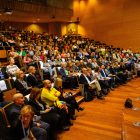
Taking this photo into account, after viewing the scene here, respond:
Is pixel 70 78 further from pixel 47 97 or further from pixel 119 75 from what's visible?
pixel 119 75

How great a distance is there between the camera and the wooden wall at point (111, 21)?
794 cm

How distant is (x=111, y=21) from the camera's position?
352 inches

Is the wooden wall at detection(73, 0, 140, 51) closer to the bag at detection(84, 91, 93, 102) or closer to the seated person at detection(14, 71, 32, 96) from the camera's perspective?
the bag at detection(84, 91, 93, 102)

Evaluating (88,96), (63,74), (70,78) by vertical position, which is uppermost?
(63,74)

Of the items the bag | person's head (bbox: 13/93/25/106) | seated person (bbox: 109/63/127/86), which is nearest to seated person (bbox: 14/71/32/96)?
person's head (bbox: 13/93/25/106)

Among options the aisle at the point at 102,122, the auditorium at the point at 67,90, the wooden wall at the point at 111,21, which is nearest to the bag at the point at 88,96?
the auditorium at the point at 67,90

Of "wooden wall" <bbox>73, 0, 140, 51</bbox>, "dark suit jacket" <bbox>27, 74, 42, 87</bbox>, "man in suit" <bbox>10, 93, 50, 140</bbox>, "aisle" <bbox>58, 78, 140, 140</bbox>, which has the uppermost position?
"wooden wall" <bbox>73, 0, 140, 51</bbox>

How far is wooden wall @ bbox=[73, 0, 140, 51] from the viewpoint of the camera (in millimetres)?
7938

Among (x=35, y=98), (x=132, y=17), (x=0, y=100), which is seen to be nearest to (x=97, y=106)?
(x=35, y=98)

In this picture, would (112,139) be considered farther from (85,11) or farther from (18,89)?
(85,11)

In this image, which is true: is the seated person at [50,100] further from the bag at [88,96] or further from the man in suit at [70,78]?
the man in suit at [70,78]

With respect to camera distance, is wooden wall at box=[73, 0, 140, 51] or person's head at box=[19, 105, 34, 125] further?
wooden wall at box=[73, 0, 140, 51]

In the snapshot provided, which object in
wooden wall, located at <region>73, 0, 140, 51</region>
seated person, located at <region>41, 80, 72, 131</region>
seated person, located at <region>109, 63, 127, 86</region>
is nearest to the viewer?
seated person, located at <region>41, 80, 72, 131</region>

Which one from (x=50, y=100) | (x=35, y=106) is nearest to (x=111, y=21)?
(x=50, y=100)
